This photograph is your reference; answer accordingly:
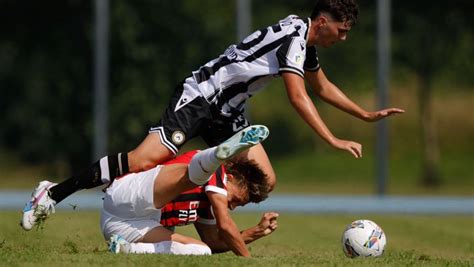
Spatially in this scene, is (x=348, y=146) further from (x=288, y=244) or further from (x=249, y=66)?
(x=288, y=244)

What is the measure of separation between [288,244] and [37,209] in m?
2.72

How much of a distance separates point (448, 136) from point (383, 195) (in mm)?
3157

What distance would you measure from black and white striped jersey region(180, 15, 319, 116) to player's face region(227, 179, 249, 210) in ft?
3.27

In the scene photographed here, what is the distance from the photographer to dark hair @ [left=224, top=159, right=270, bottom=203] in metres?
7.41

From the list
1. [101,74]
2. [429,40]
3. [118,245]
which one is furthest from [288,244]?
[429,40]

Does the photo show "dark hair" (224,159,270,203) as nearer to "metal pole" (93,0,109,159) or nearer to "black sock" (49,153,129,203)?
"black sock" (49,153,129,203)

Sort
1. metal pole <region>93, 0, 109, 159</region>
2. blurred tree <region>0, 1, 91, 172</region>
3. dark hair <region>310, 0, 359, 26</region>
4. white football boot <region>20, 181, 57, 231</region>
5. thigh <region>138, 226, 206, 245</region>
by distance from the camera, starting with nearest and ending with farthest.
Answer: thigh <region>138, 226, 206, 245</region> < white football boot <region>20, 181, 57, 231</region> < dark hair <region>310, 0, 359, 26</region> < metal pole <region>93, 0, 109, 159</region> < blurred tree <region>0, 1, 91, 172</region>

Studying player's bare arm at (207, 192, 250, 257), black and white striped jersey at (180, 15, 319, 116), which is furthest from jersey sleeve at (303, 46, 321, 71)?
player's bare arm at (207, 192, 250, 257)

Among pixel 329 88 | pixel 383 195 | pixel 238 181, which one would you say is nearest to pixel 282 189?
pixel 383 195

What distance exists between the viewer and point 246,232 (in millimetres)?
7574

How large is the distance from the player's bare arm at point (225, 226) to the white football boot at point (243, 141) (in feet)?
1.25

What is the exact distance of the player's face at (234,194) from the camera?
24.0 feet

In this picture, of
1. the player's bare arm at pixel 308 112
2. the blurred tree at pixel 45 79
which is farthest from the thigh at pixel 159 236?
the blurred tree at pixel 45 79

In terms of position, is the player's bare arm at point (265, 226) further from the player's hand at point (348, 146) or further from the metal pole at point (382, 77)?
the metal pole at point (382, 77)
